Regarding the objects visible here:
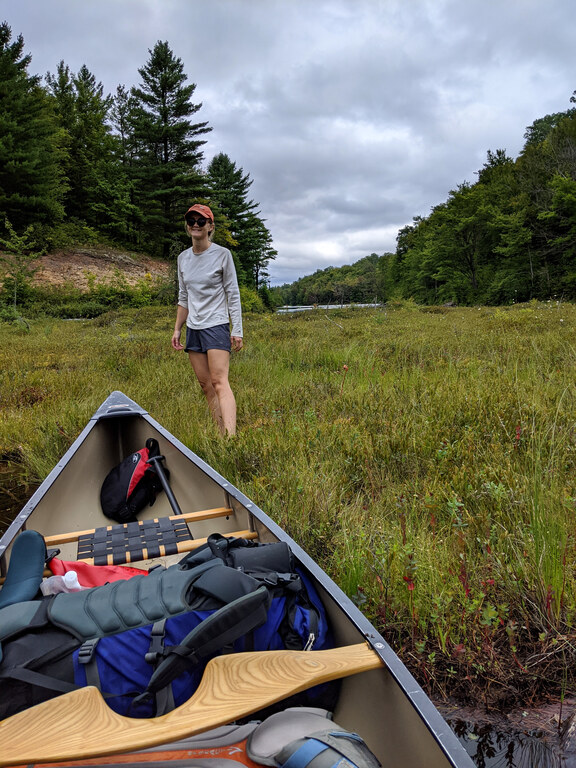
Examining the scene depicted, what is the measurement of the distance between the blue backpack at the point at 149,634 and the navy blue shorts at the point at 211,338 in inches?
104

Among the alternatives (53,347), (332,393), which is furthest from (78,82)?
(332,393)

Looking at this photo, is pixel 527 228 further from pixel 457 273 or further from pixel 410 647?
pixel 410 647

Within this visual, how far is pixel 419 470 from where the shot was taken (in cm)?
301

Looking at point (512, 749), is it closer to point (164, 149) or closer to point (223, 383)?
point (223, 383)

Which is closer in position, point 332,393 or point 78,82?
point 332,393

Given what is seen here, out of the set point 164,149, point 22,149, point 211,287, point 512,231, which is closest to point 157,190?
point 164,149

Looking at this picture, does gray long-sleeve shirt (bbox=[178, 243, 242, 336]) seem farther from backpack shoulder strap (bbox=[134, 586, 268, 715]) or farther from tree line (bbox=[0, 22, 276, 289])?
tree line (bbox=[0, 22, 276, 289])

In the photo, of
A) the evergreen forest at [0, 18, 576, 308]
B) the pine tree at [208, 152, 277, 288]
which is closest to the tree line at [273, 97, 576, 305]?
the evergreen forest at [0, 18, 576, 308]

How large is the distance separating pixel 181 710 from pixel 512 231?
40.4 metres

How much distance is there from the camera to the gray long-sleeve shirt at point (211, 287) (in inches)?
157

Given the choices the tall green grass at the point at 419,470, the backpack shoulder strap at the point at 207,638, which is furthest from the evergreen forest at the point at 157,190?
the backpack shoulder strap at the point at 207,638

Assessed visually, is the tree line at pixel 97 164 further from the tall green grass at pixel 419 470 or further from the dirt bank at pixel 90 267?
the tall green grass at pixel 419 470

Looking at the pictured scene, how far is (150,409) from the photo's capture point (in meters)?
5.06

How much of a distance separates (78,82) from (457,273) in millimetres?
39600
